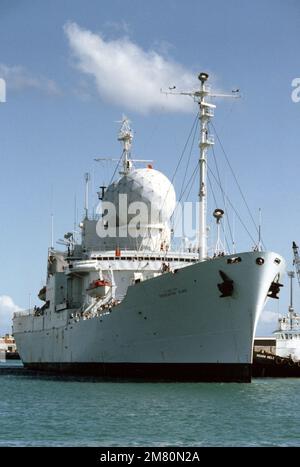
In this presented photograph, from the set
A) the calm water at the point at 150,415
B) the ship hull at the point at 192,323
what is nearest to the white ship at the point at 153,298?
the ship hull at the point at 192,323

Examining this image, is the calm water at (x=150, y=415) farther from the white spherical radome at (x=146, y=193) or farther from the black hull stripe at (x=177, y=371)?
the white spherical radome at (x=146, y=193)

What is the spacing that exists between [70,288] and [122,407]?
83.8 feet

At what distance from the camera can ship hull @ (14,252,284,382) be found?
40469mm

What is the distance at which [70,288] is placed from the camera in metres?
57.2

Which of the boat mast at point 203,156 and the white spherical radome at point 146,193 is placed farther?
the white spherical radome at point 146,193

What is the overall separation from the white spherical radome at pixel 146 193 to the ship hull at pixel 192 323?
33.2ft

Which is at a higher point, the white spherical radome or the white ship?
the white spherical radome

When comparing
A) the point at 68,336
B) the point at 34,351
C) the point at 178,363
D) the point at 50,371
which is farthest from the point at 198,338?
the point at 34,351

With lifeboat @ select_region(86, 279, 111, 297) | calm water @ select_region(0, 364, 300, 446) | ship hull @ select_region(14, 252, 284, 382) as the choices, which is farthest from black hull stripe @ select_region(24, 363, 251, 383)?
lifeboat @ select_region(86, 279, 111, 297)

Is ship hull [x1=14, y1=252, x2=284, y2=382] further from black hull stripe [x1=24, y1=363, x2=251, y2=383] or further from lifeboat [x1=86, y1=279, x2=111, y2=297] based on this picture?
lifeboat [x1=86, y1=279, x2=111, y2=297]

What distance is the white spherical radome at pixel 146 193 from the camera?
5450cm

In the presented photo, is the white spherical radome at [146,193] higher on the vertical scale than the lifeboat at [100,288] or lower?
higher

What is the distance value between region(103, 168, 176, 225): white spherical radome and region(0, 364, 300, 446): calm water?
580 inches
